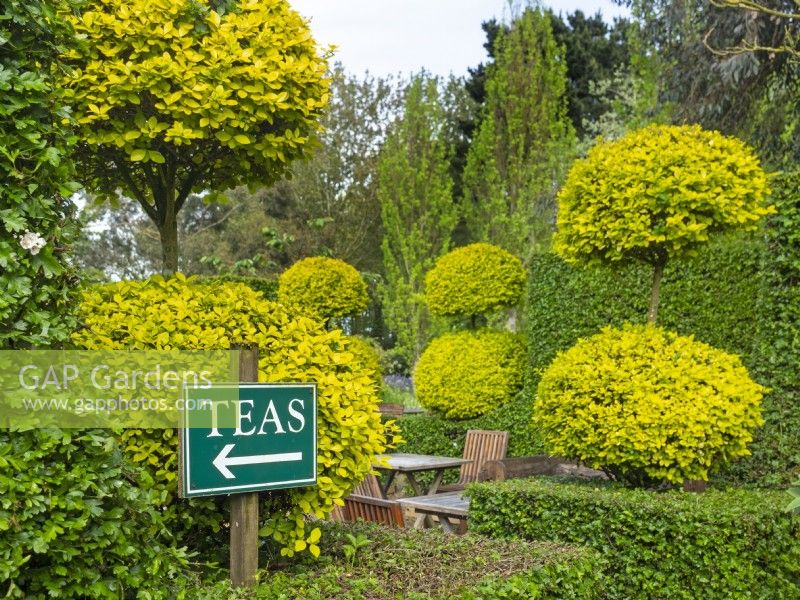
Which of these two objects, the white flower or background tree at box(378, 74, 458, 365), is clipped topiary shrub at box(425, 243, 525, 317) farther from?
the white flower

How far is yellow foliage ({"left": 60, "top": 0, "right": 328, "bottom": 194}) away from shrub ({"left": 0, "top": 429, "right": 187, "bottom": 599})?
1.96 m

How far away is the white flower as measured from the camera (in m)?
2.50

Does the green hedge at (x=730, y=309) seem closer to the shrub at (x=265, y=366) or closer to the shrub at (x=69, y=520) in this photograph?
the shrub at (x=265, y=366)

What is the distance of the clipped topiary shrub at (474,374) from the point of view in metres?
10.5

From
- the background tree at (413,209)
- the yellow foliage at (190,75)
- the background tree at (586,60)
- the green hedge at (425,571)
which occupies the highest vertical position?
the background tree at (586,60)

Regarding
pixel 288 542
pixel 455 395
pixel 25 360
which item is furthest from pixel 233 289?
pixel 455 395

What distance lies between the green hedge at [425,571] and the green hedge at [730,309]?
2988mm

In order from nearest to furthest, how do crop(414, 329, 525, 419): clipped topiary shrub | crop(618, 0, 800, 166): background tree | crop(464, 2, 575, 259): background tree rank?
crop(414, 329, 525, 419): clipped topiary shrub → crop(618, 0, 800, 166): background tree → crop(464, 2, 575, 259): background tree

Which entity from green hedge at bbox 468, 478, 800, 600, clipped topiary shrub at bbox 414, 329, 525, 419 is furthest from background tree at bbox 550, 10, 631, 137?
green hedge at bbox 468, 478, 800, 600

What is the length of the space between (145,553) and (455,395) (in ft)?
26.3

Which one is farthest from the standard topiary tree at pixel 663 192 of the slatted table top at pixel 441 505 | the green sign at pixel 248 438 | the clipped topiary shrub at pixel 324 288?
the clipped topiary shrub at pixel 324 288

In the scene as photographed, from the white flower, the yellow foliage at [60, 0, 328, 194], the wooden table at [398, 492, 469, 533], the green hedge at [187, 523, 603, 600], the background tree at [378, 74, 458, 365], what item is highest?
the background tree at [378, 74, 458, 365]

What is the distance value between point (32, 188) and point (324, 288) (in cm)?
1035

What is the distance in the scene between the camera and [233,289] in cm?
394
